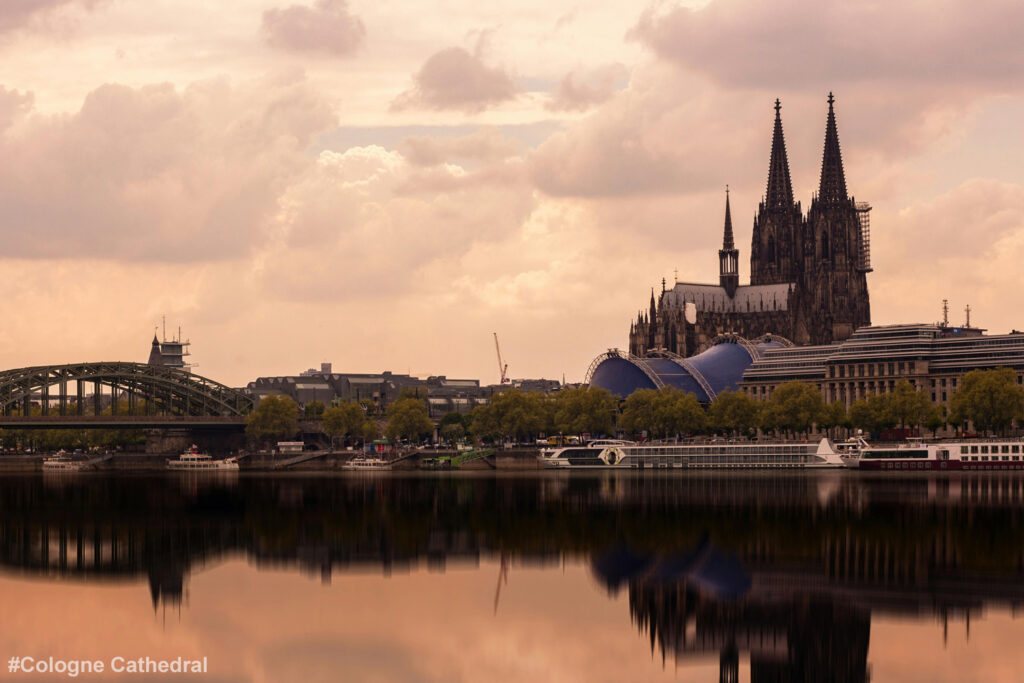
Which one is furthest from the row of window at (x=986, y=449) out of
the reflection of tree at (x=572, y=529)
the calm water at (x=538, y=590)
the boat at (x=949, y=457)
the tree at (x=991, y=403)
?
the calm water at (x=538, y=590)

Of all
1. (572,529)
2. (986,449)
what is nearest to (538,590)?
(572,529)

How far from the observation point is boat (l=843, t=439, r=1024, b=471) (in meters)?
168

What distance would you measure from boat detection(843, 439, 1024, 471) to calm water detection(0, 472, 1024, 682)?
6116 centimetres

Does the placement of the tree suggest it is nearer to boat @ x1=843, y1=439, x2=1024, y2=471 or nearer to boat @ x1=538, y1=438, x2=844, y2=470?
boat @ x1=843, y1=439, x2=1024, y2=471

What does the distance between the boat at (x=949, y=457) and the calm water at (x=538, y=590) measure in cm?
6116

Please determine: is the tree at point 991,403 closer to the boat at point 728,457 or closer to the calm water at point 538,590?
the boat at point 728,457

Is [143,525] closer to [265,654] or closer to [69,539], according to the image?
[69,539]

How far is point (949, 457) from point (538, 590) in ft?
385

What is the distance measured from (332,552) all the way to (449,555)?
607 cm

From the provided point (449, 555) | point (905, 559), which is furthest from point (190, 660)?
point (905, 559)

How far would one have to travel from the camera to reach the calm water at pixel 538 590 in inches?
1918

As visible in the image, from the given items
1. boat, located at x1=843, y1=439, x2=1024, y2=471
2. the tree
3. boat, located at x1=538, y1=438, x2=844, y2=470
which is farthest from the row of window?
the tree

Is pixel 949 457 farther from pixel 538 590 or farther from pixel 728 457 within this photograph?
pixel 538 590

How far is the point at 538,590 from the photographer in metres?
63.1
